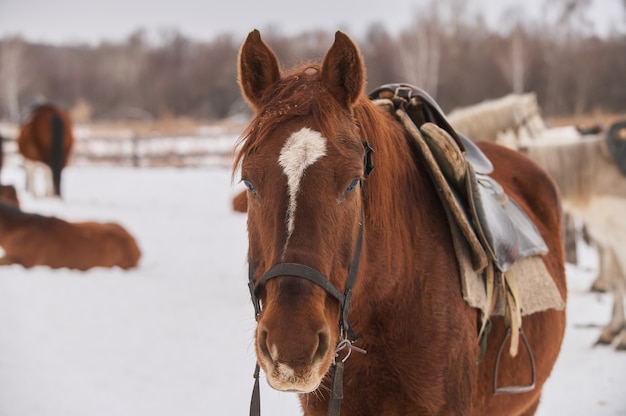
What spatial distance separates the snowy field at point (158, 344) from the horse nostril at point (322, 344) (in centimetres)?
114

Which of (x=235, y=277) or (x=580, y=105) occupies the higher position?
(x=580, y=105)

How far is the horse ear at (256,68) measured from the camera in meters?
1.73

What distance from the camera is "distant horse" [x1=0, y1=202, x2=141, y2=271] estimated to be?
657 cm

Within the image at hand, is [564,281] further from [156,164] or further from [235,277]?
[156,164]

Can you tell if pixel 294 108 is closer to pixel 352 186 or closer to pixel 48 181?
pixel 352 186

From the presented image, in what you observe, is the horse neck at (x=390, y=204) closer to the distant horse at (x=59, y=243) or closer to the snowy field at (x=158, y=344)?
the snowy field at (x=158, y=344)

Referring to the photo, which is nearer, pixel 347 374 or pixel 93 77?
pixel 347 374

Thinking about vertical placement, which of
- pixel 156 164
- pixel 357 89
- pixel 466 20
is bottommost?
pixel 156 164

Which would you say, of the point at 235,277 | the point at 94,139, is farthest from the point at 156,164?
the point at 235,277

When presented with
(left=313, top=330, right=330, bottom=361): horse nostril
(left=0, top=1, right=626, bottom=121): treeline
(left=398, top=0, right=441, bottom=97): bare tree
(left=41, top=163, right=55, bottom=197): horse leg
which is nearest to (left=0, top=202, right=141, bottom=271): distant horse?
(left=313, top=330, right=330, bottom=361): horse nostril

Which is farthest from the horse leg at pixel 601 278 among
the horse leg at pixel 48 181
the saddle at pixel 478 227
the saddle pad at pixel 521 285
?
the horse leg at pixel 48 181

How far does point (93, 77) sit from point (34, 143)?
39.8m

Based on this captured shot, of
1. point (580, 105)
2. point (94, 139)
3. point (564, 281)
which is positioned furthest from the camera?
point (580, 105)

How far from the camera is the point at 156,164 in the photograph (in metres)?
21.6
